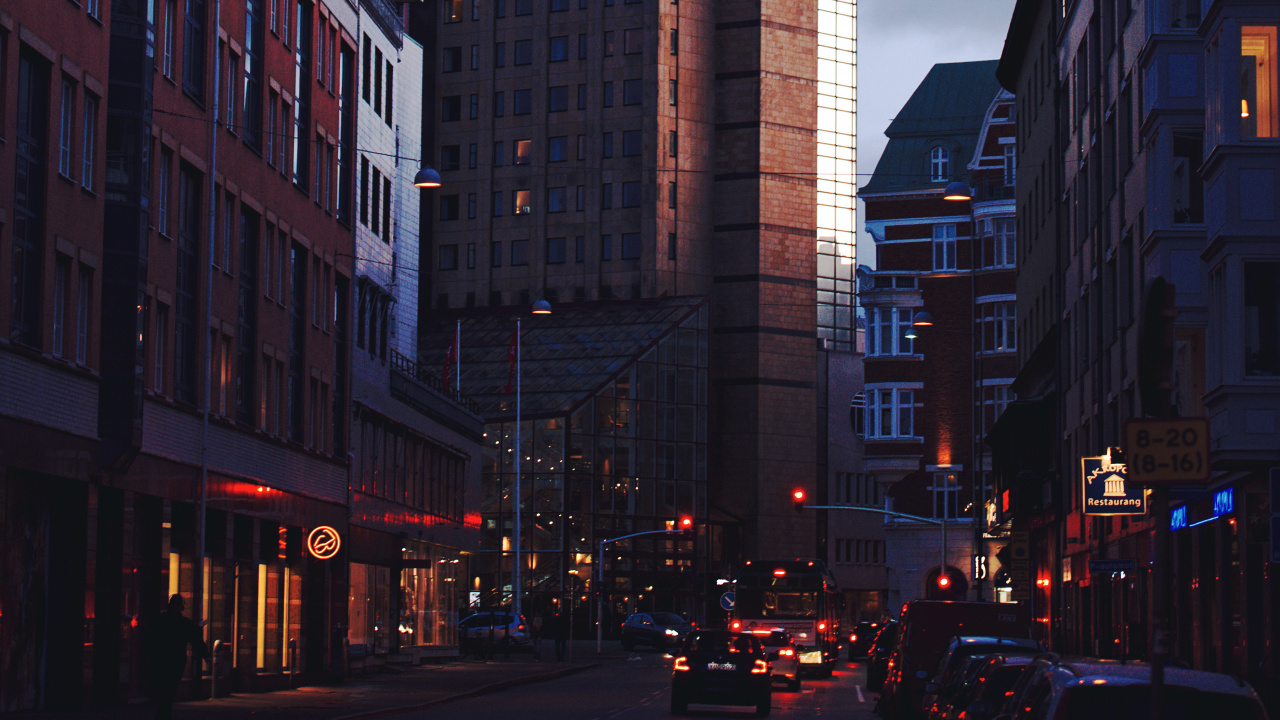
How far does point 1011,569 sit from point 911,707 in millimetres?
36781

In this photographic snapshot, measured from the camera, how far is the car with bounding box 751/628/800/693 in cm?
4353

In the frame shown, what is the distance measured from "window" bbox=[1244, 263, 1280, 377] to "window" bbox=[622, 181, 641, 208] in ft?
254

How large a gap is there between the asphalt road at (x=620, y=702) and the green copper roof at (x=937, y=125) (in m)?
54.1

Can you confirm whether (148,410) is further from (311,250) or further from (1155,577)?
(1155,577)

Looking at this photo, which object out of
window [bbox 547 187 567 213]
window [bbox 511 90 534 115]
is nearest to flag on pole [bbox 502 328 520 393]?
window [bbox 547 187 567 213]

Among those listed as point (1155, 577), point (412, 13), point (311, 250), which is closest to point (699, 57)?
point (412, 13)

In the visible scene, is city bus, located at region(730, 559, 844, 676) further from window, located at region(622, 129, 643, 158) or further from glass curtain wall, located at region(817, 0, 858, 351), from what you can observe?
glass curtain wall, located at region(817, 0, 858, 351)

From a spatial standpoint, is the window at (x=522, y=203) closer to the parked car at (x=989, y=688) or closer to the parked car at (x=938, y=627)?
the parked car at (x=938, y=627)

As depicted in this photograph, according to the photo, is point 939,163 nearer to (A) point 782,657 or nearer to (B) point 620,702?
(A) point 782,657

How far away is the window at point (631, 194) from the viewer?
105 m

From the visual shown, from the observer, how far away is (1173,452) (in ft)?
34.9

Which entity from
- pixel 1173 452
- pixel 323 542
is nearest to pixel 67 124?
pixel 323 542

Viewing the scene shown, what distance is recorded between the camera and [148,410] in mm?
32000

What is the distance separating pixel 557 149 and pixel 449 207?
756 centimetres
